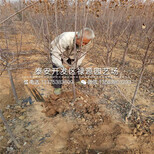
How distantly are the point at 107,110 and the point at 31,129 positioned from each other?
1.45m

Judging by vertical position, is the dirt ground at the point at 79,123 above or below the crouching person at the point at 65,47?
below

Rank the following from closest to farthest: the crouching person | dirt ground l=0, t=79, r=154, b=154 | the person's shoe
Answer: dirt ground l=0, t=79, r=154, b=154
the crouching person
the person's shoe

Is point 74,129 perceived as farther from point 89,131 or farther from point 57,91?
point 57,91

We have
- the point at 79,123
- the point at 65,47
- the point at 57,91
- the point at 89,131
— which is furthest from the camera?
the point at 57,91

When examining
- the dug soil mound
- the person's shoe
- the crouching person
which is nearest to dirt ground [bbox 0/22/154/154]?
the dug soil mound

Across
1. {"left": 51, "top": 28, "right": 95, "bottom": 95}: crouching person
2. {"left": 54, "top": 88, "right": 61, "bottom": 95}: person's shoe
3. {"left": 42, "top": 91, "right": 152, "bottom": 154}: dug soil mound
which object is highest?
{"left": 51, "top": 28, "right": 95, "bottom": 95}: crouching person

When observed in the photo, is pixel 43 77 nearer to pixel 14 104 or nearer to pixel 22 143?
pixel 14 104

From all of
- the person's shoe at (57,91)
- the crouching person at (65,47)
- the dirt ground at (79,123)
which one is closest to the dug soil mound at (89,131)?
the dirt ground at (79,123)

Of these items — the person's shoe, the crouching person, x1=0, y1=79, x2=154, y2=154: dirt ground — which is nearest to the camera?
x1=0, y1=79, x2=154, y2=154: dirt ground

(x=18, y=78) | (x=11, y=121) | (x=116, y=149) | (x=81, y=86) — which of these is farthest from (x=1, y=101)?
(x=116, y=149)

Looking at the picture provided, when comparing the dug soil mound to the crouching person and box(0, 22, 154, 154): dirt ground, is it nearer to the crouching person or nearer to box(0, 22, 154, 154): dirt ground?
box(0, 22, 154, 154): dirt ground

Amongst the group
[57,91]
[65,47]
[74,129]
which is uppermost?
[65,47]

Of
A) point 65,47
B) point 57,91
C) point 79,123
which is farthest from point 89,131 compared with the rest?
point 65,47

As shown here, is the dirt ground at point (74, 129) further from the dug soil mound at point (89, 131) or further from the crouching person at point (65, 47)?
the crouching person at point (65, 47)
